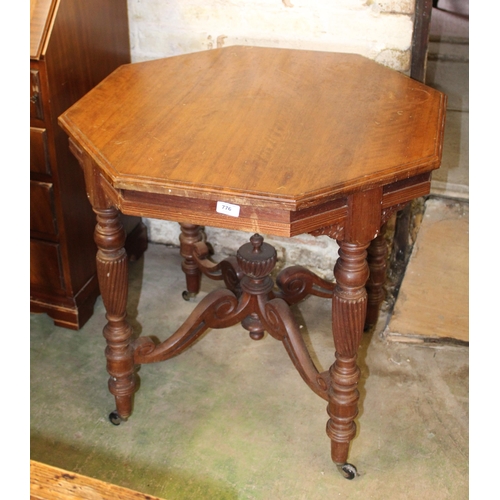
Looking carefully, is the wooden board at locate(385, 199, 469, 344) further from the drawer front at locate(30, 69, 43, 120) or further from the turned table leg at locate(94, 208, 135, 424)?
the drawer front at locate(30, 69, 43, 120)

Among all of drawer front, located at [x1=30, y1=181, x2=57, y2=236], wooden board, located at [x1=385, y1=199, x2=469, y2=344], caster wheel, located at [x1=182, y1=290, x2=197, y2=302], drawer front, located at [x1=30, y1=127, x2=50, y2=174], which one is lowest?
caster wheel, located at [x1=182, y1=290, x2=197, y2=302]

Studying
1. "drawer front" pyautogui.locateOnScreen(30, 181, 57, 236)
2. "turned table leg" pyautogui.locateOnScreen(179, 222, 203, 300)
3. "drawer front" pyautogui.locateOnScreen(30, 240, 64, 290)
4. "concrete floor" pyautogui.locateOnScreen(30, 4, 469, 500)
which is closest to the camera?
"concrete floor" pyautogui.locateOnScreen(30, 4, 469, 500)

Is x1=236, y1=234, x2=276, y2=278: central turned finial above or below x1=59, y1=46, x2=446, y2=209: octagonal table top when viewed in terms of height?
below

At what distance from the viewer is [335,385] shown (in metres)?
1.78

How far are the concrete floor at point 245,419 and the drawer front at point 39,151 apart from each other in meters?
0.60

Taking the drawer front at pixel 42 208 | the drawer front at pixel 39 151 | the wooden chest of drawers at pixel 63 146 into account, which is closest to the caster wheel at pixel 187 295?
the wooden chest of drawers at pixel 63 146

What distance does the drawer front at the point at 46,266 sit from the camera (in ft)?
7.34

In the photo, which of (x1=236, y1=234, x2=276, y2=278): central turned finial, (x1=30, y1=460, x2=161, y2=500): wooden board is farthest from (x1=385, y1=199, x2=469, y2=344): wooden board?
(x1=30, y1=460, x2=161, y2=500): wooden board

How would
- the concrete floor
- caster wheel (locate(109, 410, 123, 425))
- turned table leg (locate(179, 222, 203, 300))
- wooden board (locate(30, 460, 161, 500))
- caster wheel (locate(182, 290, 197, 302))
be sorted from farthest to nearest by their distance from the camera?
caster wheel (locate(182, 290, 197, 302)), turned table leg (locate(179, 222, 203, 300)), caster wheel (locate(109, 410, 123, 425)), the concrete floor, wooden board (locate(30, 460, 161, 500))

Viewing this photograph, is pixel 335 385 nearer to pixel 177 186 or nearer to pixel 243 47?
pixel 177 186

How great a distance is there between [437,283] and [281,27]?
1.03 meters

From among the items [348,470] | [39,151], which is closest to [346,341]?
[348,470]

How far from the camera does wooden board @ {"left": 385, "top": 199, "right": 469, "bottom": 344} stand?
2.32 metres

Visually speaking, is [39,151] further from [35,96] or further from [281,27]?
[281,27]
